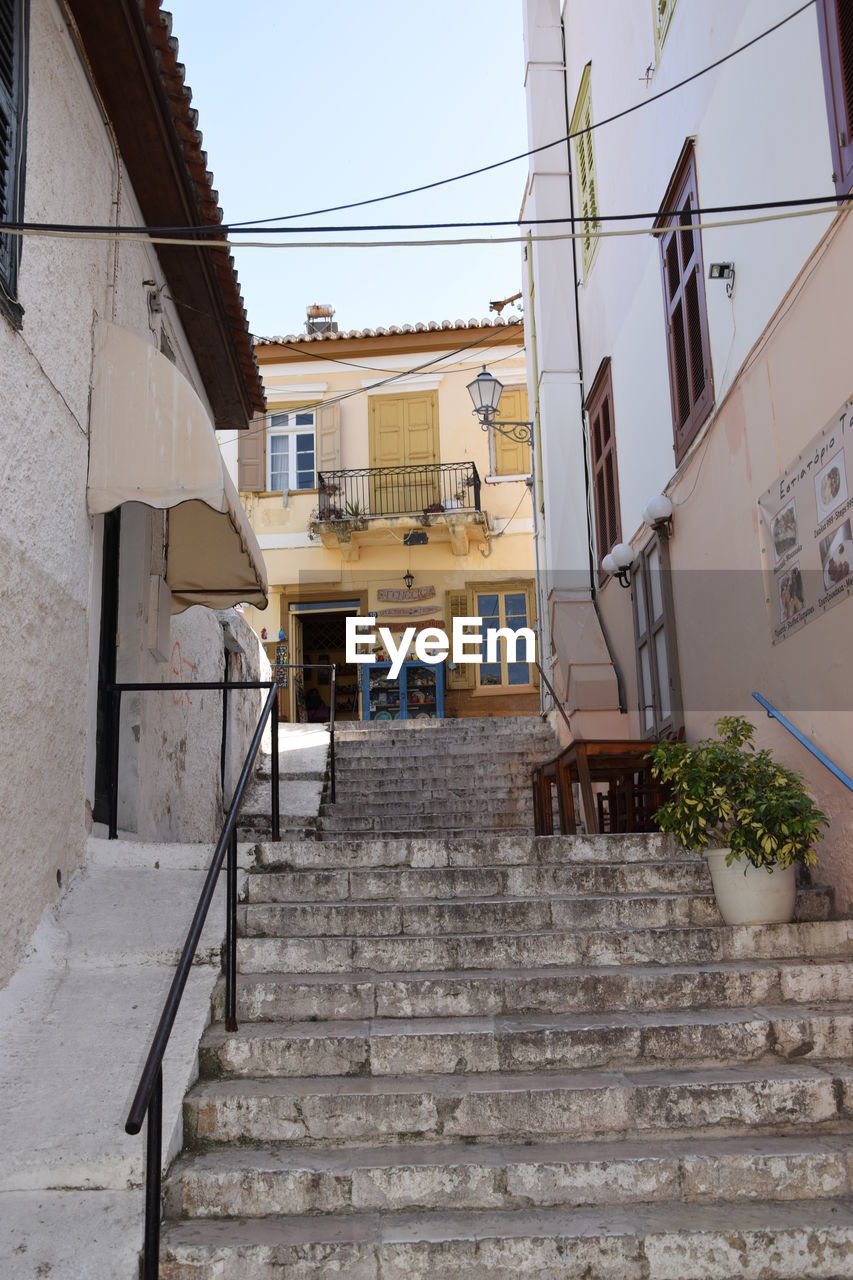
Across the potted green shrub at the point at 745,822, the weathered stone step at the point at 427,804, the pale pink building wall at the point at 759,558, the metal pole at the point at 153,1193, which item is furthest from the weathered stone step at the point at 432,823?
the metal pole at the point at 153,1193

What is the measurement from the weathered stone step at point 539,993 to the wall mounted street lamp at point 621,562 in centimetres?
572

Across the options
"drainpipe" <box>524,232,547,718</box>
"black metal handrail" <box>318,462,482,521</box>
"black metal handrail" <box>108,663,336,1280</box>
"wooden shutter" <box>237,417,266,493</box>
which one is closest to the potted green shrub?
"black metal handrail" <box>108,663,336,1280</box>

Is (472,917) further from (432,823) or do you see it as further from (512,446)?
(512,446)

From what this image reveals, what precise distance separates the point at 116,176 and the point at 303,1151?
553 cm

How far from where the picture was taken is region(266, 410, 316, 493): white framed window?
2055cm

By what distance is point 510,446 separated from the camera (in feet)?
65.8

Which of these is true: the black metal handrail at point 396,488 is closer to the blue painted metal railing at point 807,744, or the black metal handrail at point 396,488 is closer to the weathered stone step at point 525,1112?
the blue painted metal railing at point 807,744

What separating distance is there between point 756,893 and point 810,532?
6.19 ft

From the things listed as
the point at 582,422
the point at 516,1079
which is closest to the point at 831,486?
the point at 516,1079

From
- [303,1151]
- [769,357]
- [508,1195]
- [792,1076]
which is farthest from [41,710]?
[769,357]

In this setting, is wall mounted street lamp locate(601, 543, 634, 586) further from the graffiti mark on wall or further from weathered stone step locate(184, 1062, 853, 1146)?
weathered stone step locate(184, 1062, 853, 1146)

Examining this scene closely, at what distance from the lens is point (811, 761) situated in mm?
6133

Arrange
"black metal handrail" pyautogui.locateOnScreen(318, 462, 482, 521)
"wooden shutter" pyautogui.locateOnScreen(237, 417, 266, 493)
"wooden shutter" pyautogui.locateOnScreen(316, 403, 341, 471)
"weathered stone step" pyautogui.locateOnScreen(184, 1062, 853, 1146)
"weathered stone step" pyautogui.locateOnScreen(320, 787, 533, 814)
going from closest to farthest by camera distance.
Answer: "weathered stone step" pyautogui.locateOnScreen(184, 1062, 853, 1146)
"weathered stone step" pyautogui.locateOnScreen(320, 787, 533, 814)
"black metal handrail" pyautogui.locateOnScreen(318, 462, 482, 521)
"wooden shutter" pyautogui.locateOnScreen(237, 417, 266, 493)
"wooden shutter" pyautogui.locateOnScreen(316, 403, 341, 471)

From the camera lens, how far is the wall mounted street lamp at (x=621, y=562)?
1022 centimetres
